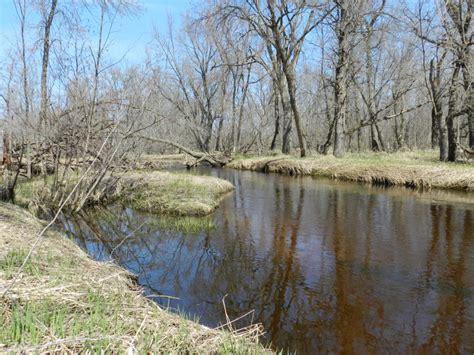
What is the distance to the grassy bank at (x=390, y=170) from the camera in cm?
1358

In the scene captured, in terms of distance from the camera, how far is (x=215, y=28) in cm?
1905

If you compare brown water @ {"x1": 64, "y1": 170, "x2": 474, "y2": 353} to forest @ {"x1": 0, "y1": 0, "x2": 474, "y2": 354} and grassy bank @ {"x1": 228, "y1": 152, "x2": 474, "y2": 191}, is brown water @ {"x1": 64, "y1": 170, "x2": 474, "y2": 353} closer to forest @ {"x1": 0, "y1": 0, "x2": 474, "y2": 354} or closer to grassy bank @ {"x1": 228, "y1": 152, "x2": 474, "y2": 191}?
forest @ {"x1": 0, "y1": 0, "x2": 474, "y2": 354}

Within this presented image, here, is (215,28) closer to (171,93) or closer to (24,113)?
(24,113)

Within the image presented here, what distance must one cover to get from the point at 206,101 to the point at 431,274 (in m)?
33.8

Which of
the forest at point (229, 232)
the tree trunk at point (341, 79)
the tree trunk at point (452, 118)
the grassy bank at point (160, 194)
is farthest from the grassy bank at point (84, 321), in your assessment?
the tree trunk at point (341, 79)

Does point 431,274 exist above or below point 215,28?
below

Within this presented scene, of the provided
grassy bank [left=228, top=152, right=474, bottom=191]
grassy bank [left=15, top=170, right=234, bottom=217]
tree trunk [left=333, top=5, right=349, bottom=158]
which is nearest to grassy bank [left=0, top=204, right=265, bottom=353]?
grassy bank [left=15, top=170, right=234, bottom=217]

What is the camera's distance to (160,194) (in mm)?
10477

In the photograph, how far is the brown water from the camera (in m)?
3.98

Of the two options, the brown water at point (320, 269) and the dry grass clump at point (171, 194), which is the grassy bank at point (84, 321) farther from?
the dry grass clump at point (171, 194)

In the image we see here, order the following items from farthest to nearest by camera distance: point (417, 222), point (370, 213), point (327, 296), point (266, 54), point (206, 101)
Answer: point (206, 101)
point (266, 54)
point (370, 213)
point (417, 222)
point (327, 296)

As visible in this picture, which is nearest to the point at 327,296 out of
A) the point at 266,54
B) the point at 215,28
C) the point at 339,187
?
the point at 339,187

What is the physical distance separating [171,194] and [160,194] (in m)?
0.33

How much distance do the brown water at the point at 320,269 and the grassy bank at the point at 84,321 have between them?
110cm
